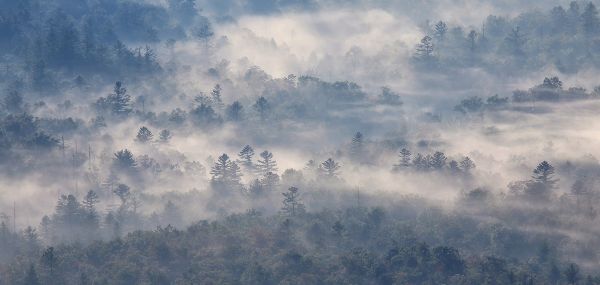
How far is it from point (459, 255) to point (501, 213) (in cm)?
2365

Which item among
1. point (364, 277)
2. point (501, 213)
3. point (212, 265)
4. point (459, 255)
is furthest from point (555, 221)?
point (212, 265)

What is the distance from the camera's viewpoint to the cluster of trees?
172 meters

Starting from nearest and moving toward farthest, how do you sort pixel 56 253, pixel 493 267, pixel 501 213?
pixel 493 267 < pixel 56 253 < pixel 501 213

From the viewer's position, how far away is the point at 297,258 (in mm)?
176375

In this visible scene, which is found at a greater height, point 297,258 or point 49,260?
point 49,260

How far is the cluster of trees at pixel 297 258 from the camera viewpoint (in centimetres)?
17175

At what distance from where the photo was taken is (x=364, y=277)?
17300 cm

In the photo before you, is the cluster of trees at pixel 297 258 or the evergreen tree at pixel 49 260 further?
the evergreen tree at pixel 49 260

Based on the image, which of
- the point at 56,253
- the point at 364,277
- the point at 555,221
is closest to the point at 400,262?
the point at 364,277

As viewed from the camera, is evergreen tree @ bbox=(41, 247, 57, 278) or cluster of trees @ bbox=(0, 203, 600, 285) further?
evergreen tree @ bbox=(41, 247, 57, 278)

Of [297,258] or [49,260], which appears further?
[49,260]

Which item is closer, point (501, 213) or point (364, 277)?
point (364, 277)

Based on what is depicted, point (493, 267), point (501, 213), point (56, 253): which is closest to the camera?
point (493, 267)

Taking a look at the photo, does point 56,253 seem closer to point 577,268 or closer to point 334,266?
point 334,266
